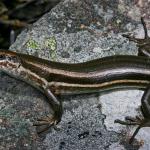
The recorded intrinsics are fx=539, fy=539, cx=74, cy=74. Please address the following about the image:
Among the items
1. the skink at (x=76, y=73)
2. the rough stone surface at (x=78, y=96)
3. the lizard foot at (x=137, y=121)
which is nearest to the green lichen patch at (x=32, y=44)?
the rough stone surface at (x=78, y=96)

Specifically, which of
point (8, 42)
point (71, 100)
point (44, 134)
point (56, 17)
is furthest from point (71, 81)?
point (8, 42)

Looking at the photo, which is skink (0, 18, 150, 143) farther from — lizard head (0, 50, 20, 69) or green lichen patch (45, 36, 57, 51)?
→ green lichen patch (45, 36, 57, 51)

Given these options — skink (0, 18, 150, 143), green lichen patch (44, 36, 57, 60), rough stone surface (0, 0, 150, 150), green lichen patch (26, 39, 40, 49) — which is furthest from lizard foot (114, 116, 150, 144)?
green lichen patch (26, 39, 40, 49)

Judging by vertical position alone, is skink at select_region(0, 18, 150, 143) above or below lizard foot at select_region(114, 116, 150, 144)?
above

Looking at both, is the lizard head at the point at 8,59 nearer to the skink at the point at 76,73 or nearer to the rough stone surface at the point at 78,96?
the skink at the point at 76,73

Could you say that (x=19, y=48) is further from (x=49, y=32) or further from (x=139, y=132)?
(x=139, y=132)

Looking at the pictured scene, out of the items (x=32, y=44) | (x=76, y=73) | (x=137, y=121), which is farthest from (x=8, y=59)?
(x=137, y=121)
